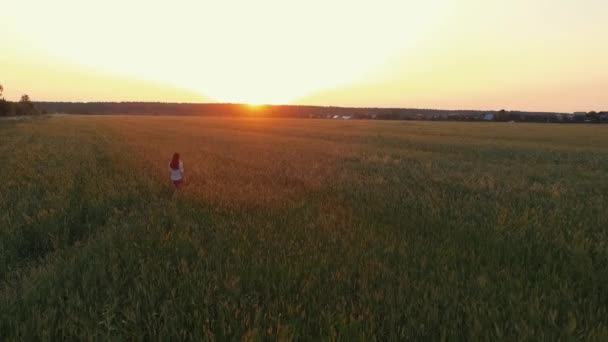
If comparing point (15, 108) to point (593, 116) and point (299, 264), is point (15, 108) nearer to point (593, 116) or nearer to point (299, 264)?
point (299, 264)

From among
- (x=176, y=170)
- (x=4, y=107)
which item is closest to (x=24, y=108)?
(x=4, y=107)

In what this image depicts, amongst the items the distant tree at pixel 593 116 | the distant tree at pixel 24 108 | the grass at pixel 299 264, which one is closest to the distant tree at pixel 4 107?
the distant tree at pixel 24 108

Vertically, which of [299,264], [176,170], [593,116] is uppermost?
[593,116]

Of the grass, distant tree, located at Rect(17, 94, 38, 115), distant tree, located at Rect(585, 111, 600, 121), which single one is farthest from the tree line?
distant tree, located at Rect(585, 111, 600, 121)

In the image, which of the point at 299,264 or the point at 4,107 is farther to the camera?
the point at 4,107

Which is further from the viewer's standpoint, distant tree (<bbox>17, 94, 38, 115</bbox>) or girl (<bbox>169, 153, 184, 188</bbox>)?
distant tree (<bbox>17, 94, 38, 115</bbox>)

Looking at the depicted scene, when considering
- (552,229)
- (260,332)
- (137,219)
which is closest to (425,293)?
(260,332)

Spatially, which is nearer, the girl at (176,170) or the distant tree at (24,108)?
the girl at (176,170)

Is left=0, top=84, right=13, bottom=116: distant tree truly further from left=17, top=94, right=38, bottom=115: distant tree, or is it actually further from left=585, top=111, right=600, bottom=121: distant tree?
left=585, top=111, right=600, bottom=121: distant tree

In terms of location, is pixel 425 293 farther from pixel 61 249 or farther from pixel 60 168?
pixel 60 168

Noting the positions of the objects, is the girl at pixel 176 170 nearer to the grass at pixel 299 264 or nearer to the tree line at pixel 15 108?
the grass at pixel 299 264

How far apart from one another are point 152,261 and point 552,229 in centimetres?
520

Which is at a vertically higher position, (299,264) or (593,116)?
(593,116)

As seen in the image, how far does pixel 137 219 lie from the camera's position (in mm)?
5590
